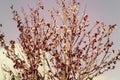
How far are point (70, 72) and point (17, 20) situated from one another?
280cm

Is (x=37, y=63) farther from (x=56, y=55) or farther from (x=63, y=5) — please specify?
(x=63, y=5)

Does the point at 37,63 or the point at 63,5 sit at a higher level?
the point at 63,5

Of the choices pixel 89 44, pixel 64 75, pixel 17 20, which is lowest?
pixel 64 75

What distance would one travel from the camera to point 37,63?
11.3 metres

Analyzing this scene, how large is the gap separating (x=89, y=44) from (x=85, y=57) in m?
0.58

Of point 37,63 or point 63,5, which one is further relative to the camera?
point 63,5

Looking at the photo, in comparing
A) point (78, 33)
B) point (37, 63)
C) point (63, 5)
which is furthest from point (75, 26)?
point (37, 63)

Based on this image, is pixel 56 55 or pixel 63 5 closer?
pixel 56 55

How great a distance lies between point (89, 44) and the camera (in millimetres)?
11977

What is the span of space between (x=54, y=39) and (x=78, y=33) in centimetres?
92

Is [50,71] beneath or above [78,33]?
beneath

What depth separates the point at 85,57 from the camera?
11.7 meters

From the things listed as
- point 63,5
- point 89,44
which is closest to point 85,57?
point 89,44

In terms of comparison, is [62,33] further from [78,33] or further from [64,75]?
[64,75]
